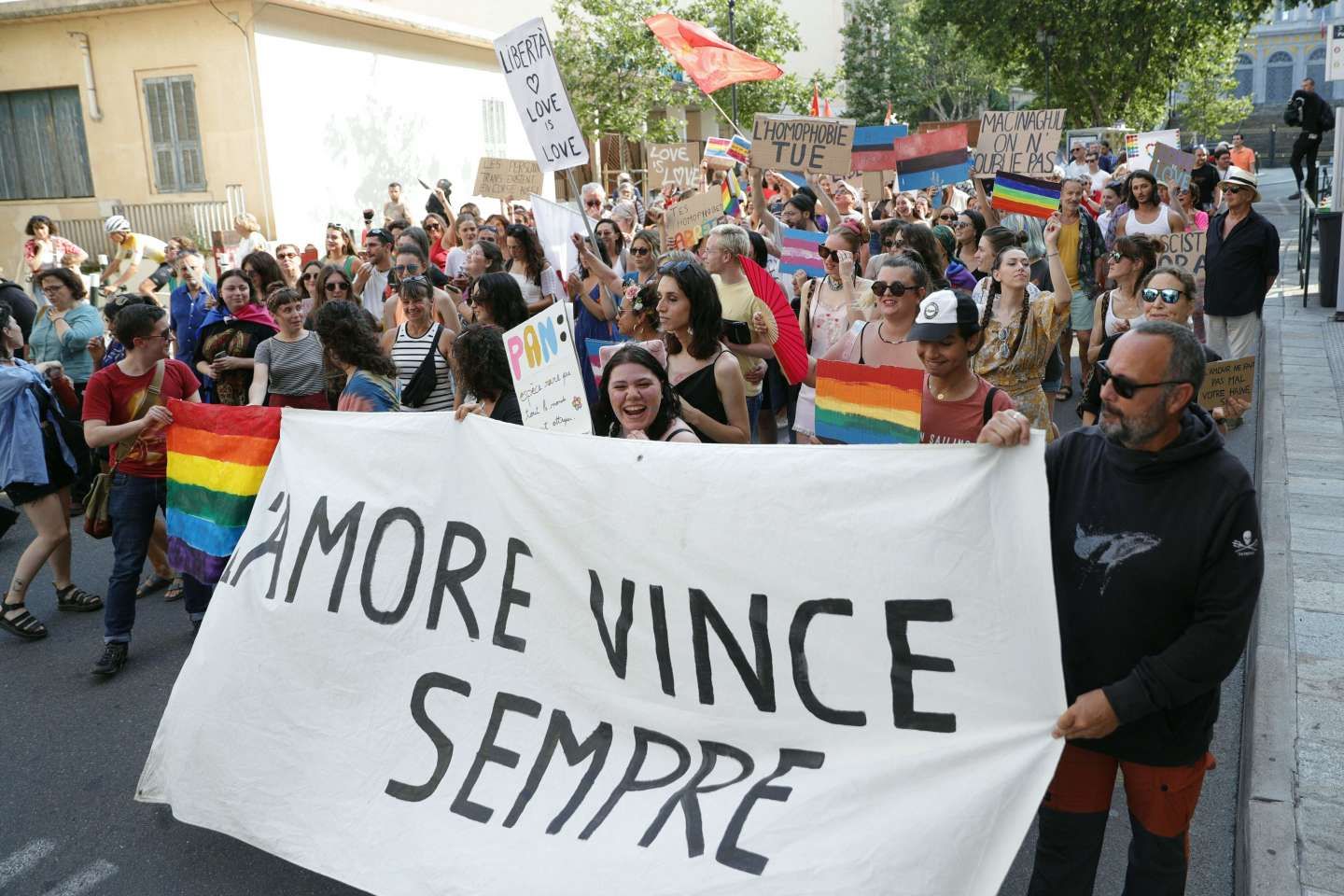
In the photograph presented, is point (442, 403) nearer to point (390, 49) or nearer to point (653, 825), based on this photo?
point (653, 825)

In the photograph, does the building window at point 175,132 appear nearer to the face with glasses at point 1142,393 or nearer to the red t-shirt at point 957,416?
the red t-shirt at point 957,416

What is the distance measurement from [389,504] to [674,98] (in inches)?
1082

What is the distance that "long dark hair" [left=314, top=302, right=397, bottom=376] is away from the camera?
17.7ft

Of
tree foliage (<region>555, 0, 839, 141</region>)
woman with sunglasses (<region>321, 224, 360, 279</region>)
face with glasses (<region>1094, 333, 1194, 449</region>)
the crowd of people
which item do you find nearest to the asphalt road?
the crowd of people

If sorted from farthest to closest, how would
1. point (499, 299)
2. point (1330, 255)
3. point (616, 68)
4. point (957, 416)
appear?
point (616, 68)
point (1330, 255)
point (499, 299)
point (957, 416)

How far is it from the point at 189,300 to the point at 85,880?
6.19m

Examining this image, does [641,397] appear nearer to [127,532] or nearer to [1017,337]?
[1017,337]

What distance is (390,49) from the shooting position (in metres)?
22.9

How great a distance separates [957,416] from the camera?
12.5 ft

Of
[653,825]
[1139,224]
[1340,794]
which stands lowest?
[1340,794]

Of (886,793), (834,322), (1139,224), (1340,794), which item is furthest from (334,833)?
(1139,224)

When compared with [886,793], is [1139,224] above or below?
above

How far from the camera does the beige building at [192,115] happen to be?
64.1ft

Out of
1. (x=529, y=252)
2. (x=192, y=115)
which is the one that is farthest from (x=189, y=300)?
(x=192, y=115)
